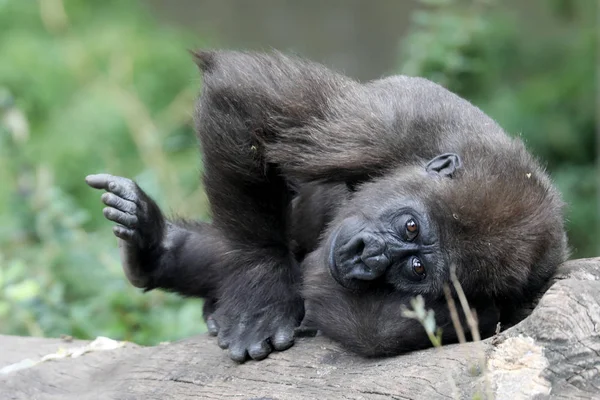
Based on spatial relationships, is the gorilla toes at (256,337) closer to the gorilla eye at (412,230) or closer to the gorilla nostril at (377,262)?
the gorilla nostril at (377,262)

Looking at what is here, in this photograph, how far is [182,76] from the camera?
853 centimetres

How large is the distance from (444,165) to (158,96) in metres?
5.73

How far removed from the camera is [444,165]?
114 inches

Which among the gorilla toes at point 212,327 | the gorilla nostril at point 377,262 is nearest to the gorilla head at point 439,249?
the gorilla nostril at point 377,262

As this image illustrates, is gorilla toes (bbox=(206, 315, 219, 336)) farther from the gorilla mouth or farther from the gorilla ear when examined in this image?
the gorilla ear

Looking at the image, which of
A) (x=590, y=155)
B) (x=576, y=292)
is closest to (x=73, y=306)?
(x=576, y=292)

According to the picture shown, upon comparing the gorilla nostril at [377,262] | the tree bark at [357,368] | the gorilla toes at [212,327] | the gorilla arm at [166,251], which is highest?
the gorilla arm at [166,251]

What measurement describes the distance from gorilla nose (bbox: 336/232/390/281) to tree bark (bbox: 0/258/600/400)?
0.88 ft

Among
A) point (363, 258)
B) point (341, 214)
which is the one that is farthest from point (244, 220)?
point (363, 258)

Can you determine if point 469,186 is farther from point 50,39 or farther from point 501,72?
point 50,39

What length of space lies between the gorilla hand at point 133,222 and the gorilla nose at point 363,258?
2.98ft

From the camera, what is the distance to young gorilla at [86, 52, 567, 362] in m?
2.75

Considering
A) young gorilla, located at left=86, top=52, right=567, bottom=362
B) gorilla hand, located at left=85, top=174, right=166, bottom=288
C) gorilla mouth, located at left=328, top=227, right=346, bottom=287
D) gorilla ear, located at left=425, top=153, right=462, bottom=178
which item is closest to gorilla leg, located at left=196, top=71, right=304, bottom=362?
young gorilla, located at left=86, top=52, right=567, bottom=362

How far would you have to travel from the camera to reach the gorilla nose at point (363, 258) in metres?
2.72
